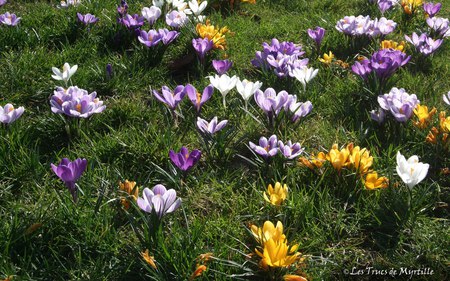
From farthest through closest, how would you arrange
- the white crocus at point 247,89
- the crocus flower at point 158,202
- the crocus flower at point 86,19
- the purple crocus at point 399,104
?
the crocus flower at point 86,19, the white crocus at point 247,89, the purple crocus at point 399,104, the crocus flower at point 158,202

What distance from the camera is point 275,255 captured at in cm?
168

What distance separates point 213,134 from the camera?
230 cm

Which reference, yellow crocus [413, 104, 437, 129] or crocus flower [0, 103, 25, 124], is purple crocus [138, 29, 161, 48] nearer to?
crocus flower [0, 103, 25, 124]

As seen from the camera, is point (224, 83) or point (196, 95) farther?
point (224, 83)

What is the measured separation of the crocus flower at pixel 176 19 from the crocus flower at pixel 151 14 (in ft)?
0.28

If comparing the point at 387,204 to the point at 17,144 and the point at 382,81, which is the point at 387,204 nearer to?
the point at 382,81

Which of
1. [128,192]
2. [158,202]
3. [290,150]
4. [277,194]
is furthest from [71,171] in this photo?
[290,150]

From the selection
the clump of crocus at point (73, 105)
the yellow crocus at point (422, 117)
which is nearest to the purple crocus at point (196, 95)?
the clump of crocus at point (73, 105)

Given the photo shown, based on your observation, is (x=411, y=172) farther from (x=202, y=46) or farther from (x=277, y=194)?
(x=202, y=46)

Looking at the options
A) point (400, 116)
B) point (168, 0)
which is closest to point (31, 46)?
point (168, 0)

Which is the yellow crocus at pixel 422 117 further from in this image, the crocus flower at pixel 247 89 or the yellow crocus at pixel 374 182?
the crocus flower at pixel 247 89

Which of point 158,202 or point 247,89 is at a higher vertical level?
point 158,202

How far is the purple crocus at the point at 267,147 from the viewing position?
2.14 meters

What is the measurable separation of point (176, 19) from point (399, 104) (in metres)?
1.66
